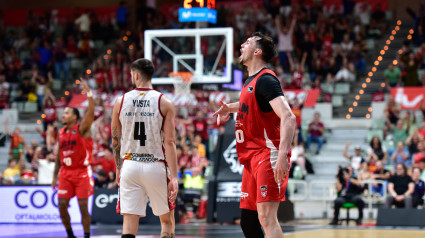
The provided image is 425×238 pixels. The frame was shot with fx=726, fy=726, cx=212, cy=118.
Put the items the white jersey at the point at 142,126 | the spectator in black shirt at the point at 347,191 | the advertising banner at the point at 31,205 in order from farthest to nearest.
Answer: the advertising banner at the point at 31,205 < the spectator in black shirt at the point at 347,191 < the white jersey at the point at 142,126

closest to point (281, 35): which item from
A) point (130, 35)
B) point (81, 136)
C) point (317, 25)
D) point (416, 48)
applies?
point (317, 25)

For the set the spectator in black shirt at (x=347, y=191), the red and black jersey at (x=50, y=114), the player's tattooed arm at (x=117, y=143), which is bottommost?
the spectator in black shirt at (x=347, y=191)

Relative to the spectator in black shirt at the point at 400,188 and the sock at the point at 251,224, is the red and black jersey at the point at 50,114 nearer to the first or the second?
the spectator in black shirt at the point at 400,188

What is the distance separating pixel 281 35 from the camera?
86.1ft

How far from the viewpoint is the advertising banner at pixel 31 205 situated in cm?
1742

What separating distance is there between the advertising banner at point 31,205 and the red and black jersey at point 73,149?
18.7 ft

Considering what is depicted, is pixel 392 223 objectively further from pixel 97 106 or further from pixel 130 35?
pixel 130 35

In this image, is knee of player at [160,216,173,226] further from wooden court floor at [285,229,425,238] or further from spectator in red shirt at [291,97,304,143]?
spectator in red shirt at [291,97,304,143]

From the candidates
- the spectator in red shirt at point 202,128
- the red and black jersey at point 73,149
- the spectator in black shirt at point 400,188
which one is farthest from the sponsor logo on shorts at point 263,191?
the spectator in red shirt at point 202,128

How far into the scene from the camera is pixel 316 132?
72.1 ft

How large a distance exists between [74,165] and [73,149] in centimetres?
26

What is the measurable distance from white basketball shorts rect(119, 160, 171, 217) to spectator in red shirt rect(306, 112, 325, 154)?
14.7m

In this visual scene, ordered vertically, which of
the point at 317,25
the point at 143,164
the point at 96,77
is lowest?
the point at 143,164

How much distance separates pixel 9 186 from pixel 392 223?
9.25m
